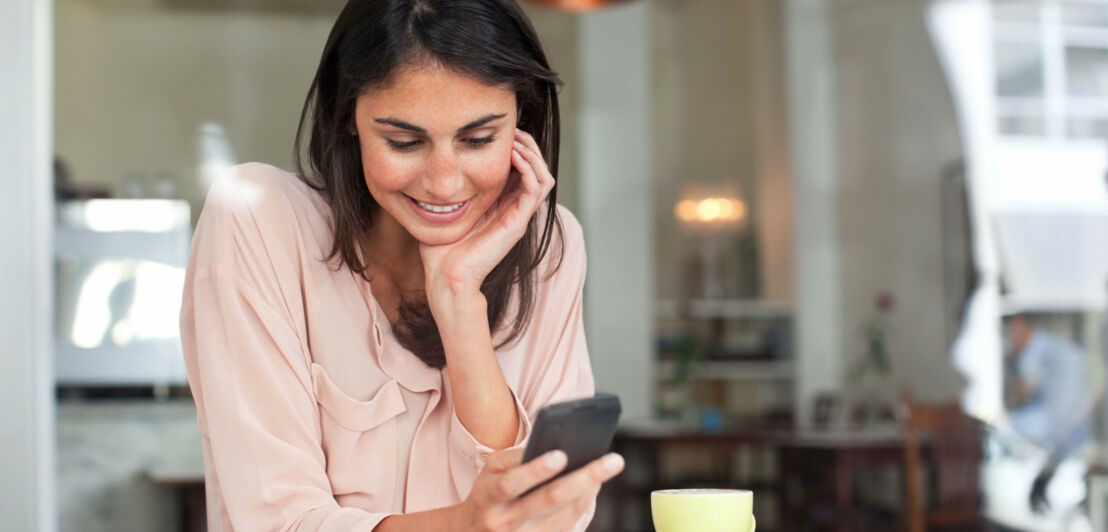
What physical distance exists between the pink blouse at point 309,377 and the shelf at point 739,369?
17.9 ft

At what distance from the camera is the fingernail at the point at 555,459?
0.64 meters

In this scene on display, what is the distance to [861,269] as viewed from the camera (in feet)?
20.3

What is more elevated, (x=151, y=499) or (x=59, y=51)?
(x=59, y=51)

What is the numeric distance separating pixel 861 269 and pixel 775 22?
1.72 metres

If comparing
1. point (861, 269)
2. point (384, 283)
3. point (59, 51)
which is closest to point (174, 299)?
point (59, 51)

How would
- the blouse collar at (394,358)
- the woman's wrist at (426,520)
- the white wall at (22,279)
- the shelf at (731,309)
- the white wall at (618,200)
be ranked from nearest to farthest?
1. the woman's wrist at (426,520)
2. the blouse collar at (394,358)
3. the white wall at (22,279)
4. the white wall at (618,200)
5. the shelf at (731,309)

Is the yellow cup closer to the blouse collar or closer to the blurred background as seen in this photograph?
the blouse collar

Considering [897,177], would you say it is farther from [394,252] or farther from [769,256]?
[394,252]

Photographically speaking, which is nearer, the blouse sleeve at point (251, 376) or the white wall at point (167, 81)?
the blouse sleeve at point (251, 376)

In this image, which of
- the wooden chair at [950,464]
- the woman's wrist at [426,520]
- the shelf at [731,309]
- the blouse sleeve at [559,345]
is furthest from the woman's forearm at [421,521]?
the shelf at [731,309]

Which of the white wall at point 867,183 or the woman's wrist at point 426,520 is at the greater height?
the white wall at point 867,183

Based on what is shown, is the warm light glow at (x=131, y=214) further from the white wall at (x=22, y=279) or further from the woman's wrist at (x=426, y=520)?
the woman's wrist at (x=426, y=520)

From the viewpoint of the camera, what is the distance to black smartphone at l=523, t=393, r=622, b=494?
64cm

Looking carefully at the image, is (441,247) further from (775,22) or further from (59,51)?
(775,22)
